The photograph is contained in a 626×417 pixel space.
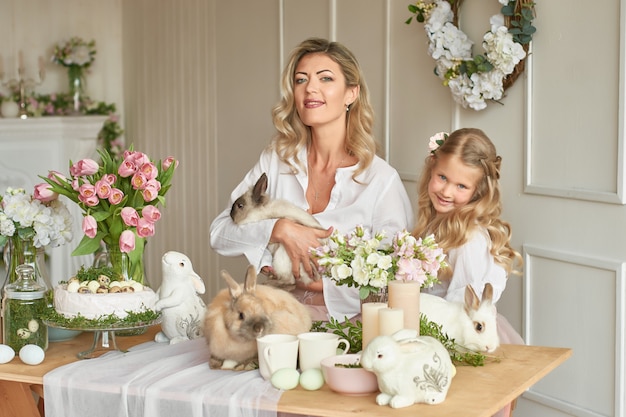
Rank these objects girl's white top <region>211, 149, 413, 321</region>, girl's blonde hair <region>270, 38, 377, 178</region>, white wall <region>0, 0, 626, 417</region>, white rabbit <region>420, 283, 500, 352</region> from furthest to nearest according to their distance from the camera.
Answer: girl's blonde hair <region>270, 38, 377, 178</region> → girl's white top <region>211, 149, 413, 321</region> → white wall <region>0, 0, 626, 417</region> → white rabbit <region>420, 283, 500, 352</region>

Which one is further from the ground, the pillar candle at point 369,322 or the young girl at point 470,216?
the young girl at point 470,216

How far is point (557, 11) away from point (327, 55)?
767 millimetres

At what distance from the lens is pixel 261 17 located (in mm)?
4559

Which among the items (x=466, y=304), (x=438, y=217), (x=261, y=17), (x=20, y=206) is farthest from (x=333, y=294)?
(x=261, y=17)

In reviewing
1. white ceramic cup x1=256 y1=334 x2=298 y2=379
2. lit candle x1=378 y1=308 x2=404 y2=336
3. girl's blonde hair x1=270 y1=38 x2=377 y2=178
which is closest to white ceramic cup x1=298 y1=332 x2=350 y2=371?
white ceramic cup x1=256 y1=334 x2=298 y2=379

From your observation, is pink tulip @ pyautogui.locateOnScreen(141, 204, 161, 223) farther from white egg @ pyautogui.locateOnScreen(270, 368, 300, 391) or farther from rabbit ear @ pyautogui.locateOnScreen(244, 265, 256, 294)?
white egg @ pyautogui.locateOnScreen(270, 368, 300, 391)

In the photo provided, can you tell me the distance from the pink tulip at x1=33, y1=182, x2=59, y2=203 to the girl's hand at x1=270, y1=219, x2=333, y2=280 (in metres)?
0.73

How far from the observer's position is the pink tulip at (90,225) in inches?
101

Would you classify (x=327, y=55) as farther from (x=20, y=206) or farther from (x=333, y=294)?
(x=20, y=206)

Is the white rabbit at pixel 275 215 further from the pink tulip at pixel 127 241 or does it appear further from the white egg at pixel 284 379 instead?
the white egg at pixel 284 379

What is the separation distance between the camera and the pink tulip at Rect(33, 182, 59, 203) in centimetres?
271

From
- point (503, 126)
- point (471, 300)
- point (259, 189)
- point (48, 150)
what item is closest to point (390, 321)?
point (471, 300)

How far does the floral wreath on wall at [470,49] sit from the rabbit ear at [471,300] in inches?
41.1

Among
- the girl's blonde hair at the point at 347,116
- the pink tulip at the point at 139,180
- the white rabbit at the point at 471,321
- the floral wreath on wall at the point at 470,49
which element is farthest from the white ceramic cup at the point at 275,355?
the floral wreath on wall at the point at 470,49
